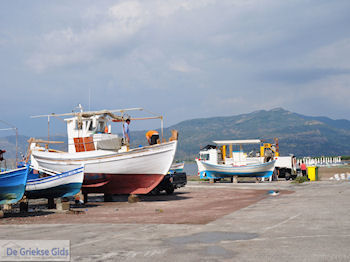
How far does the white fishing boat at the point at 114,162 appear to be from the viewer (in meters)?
20.4

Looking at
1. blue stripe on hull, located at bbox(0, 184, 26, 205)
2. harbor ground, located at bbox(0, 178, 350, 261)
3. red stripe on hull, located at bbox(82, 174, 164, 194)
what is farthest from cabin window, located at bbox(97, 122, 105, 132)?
harbor ground, located at bbox(0, 178, 350, 261)

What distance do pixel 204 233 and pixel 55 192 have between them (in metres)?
9.68

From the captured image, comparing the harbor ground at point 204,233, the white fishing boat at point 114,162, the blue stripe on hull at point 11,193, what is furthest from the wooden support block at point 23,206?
the white fishing boat at point 114,162

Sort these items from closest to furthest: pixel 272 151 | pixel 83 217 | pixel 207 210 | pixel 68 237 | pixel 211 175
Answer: pixel 68 237, pixel 83 217, pixel 207 210, pixel 211 175, pixel 272 151

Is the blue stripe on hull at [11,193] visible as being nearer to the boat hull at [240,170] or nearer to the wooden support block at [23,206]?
the wooden support block at [23,206]

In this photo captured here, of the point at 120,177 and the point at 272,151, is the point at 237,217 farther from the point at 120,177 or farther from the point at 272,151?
the point at 272,151

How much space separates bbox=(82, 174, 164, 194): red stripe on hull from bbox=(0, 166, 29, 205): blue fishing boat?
216 inches

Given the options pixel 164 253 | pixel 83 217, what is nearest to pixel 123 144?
pixel 83 217

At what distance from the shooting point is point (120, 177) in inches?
812

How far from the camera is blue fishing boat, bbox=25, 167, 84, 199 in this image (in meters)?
17.0

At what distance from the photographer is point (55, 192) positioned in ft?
57.5

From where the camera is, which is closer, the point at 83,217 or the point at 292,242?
the point at 292,242

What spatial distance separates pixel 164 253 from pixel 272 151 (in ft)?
112

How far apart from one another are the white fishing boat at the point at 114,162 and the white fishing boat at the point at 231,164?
15995 mm
